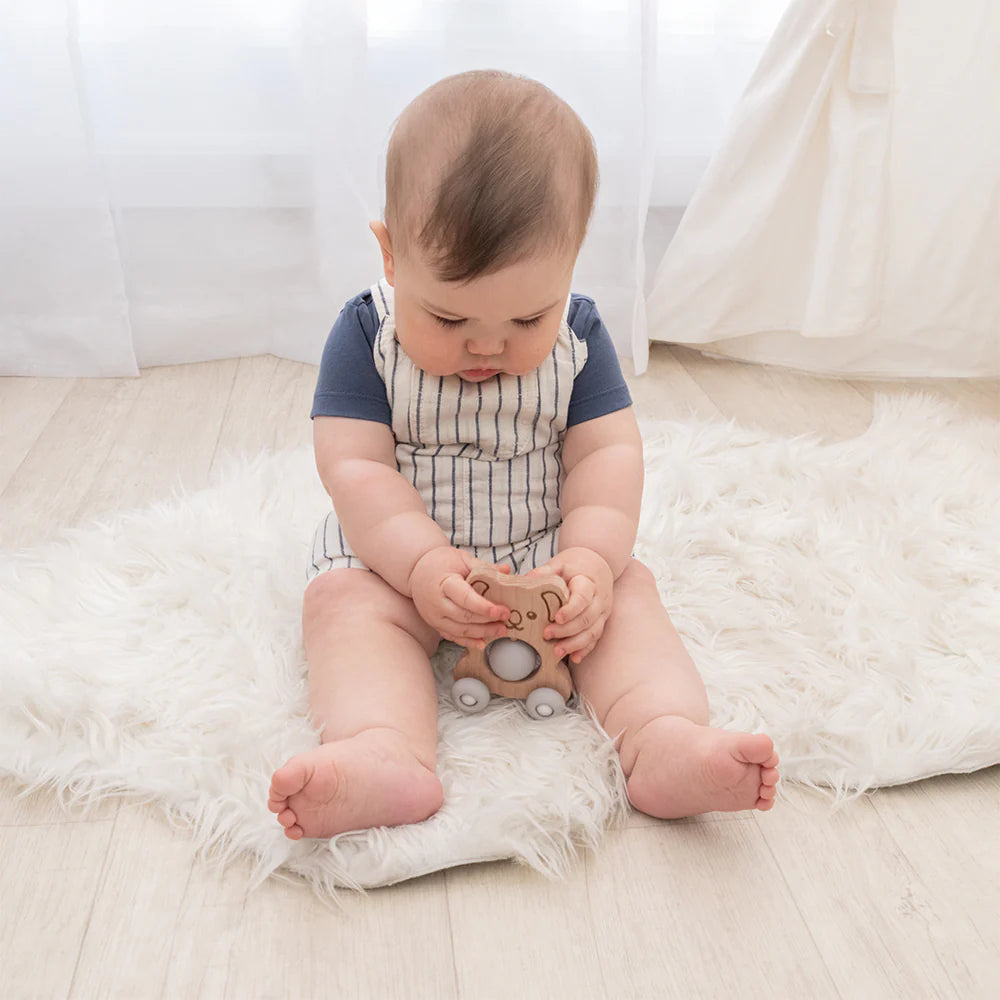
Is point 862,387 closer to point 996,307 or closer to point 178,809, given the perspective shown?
point 996,307

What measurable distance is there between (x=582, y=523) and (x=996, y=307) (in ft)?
3.90

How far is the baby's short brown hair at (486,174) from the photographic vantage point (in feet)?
2.30

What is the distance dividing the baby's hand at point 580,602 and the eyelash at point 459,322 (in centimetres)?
19

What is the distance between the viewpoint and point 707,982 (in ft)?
2.08

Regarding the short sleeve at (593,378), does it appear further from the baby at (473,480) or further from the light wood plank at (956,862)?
the light wood plank at (956,862)

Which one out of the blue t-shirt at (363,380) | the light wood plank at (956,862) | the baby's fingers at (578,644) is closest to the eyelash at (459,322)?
the blue t-shirt at (363,380)

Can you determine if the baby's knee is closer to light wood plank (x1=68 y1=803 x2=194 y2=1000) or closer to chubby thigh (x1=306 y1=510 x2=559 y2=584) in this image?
chubby thigh (x1=306 y1=510 x2=559 y2=584)

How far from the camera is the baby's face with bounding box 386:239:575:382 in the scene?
0.74 metres

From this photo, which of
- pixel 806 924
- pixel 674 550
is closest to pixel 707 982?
pixel 806 924

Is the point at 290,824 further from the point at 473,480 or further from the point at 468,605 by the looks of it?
the point at 473,480

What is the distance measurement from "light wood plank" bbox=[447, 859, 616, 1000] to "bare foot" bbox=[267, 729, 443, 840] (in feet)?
0.19

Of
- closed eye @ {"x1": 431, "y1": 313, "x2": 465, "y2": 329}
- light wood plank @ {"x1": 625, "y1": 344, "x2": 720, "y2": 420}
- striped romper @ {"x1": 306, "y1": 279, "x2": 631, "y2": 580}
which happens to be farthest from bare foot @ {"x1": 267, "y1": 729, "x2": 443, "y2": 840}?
light wood plank @ {"x1": 625, "y1": 344, "x2": 720, "y2": 420}

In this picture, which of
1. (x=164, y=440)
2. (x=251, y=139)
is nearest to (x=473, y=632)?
(x=164, y=440)

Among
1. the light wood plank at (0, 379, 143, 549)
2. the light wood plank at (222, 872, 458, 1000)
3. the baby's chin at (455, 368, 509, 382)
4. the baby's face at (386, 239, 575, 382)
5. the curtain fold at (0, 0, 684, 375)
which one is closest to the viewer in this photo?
the light wood plank at (222, 872, 458, 1000)
